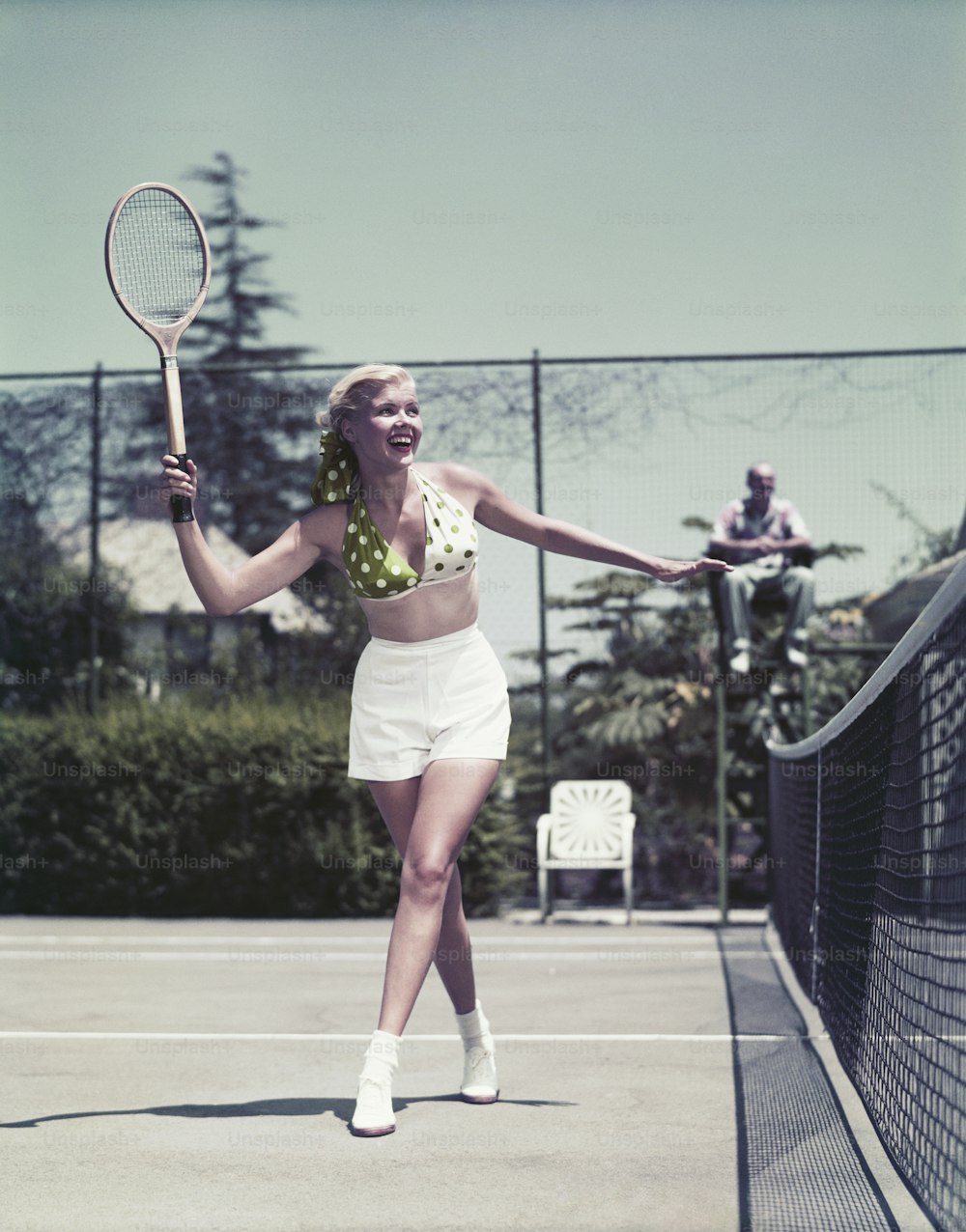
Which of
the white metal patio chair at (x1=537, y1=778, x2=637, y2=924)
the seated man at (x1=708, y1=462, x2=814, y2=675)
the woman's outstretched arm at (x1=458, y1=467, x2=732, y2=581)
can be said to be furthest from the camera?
the white metal patio chair at (x1=537, y1=778, x2=637, y2=924)

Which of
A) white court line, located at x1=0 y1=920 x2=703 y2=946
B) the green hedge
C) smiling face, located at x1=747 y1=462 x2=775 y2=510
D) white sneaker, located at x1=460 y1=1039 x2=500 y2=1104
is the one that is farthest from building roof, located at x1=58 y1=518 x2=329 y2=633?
white sneaker, located at x1=460 y1=1039 x2=500 y2=1104

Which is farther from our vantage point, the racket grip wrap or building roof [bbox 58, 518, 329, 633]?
building roof [bbox 58, 518, 329, 633]

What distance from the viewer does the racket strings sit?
14.5 ft

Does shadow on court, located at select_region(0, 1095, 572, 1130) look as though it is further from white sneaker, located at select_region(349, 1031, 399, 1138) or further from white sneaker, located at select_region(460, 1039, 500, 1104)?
white sneaker, located at select_region(349, 1031, 399, 1138)

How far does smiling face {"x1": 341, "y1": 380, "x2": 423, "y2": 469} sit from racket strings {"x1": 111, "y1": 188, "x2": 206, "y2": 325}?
2.37ft

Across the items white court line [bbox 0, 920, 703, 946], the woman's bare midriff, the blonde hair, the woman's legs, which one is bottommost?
white court line [bbox 0, 920, 703, 946]

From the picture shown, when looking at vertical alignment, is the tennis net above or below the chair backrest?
above

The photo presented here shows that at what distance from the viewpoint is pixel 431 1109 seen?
4164 millimetres

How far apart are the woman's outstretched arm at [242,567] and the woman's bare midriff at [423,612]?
7.7 inches

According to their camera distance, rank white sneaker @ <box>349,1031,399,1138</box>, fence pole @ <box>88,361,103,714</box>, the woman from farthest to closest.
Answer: fence pole @ <box>88,361,103,714</box>
the woman
white sneaker @ <box>349,1031,399,1138</box>

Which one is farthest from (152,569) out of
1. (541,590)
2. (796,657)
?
(796,657)

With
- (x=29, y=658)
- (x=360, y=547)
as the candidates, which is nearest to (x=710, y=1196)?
(x=360, y=547)

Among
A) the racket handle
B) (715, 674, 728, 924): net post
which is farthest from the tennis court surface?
(715, 674, 728, 924): net post

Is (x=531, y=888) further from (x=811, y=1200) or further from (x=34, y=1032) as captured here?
(x=811, y=1200)
